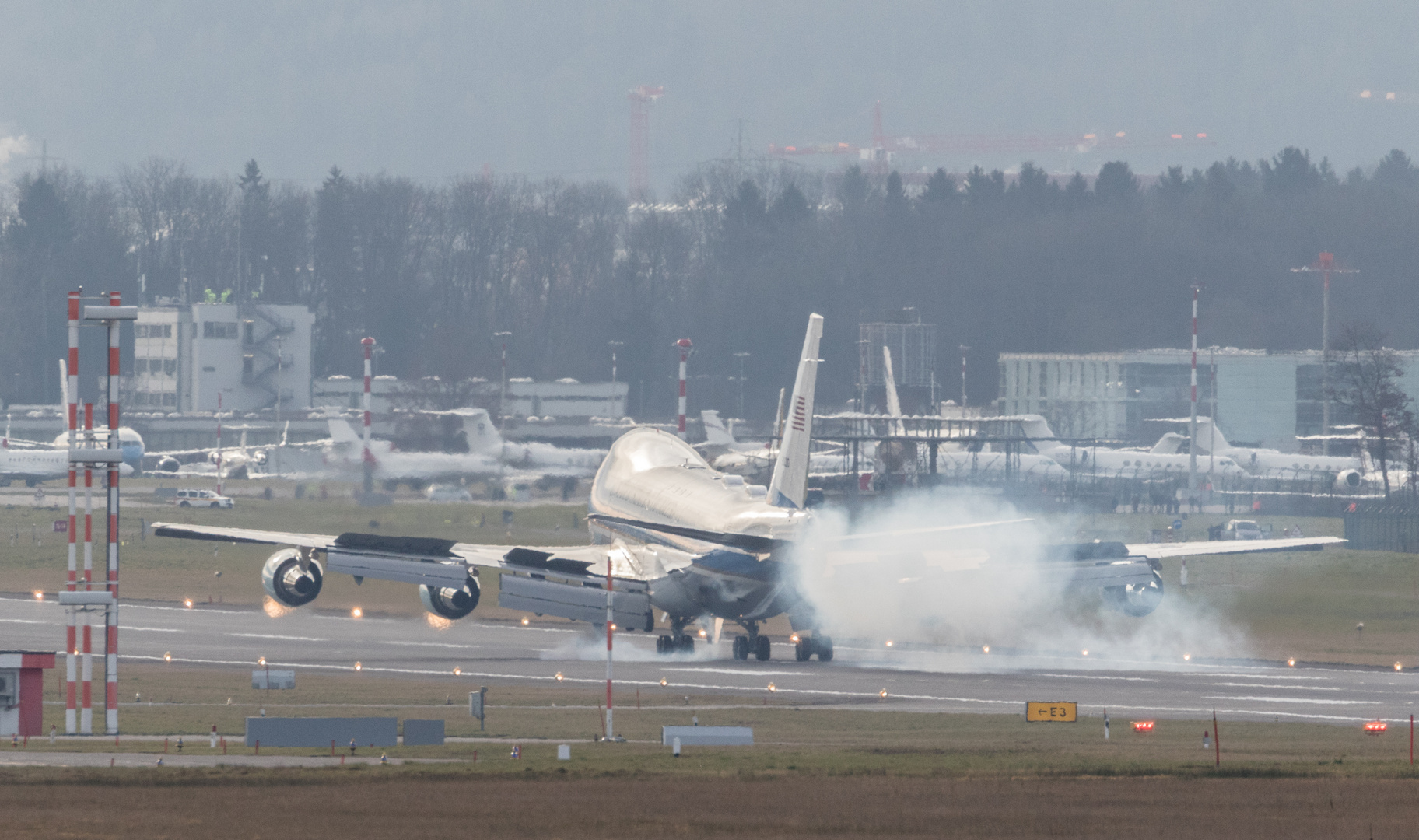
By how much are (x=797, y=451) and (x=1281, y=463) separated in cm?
11537

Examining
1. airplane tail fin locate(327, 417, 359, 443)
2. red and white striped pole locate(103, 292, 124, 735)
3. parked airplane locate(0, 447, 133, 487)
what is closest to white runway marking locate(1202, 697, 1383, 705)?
red and white striped pole locate(103, 292, 124, 735)

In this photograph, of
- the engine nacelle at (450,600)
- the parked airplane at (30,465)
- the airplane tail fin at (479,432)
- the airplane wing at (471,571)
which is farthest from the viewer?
the parked airplane at (30,465)

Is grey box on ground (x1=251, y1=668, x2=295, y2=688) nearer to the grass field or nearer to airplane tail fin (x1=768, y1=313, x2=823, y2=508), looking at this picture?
the grass field

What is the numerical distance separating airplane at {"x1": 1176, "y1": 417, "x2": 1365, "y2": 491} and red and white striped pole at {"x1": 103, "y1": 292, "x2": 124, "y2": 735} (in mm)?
120271

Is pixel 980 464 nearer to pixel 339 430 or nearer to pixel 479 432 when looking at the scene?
pixel 479 432

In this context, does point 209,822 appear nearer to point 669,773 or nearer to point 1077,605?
point 669,773

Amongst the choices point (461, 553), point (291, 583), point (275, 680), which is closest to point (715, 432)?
point (461, 553)

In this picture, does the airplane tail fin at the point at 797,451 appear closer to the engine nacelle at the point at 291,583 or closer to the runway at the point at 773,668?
the runway at the point at 773,668

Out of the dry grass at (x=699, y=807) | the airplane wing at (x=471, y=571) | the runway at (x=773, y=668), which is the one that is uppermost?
the airplane wing at (x=471, y=571)

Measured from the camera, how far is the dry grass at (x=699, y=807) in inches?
1283

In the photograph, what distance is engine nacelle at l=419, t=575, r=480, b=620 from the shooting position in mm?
63875

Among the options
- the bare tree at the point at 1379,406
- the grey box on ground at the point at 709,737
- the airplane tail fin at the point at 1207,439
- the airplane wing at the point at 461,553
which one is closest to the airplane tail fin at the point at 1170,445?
the airplane tail fin at the point at 1207,439

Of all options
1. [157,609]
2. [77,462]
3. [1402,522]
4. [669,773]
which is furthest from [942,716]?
[1402,522]

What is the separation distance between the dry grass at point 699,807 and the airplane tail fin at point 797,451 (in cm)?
2199
